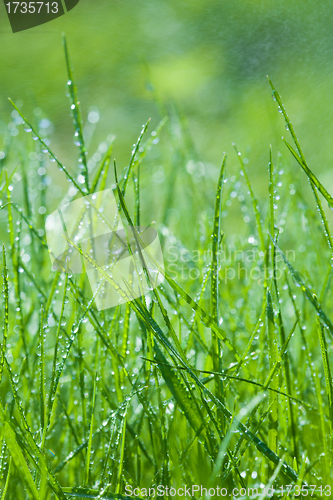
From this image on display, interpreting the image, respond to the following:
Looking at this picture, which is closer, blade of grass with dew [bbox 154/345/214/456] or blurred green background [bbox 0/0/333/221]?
blade of grass with dew [bbox 154/345/214/456]

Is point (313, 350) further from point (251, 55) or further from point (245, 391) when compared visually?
point (251, 55)

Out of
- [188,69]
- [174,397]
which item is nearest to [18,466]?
[174,397]

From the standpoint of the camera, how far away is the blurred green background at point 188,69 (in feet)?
4.54

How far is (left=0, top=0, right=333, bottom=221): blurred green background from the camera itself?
1.38 m

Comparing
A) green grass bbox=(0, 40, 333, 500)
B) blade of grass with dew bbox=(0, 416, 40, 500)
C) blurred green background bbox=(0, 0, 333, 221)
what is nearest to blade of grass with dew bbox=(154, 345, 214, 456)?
green grass bbox=(0, 40, 333, 500)

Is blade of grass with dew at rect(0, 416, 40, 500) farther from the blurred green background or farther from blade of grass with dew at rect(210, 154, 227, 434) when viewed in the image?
the blurred green background

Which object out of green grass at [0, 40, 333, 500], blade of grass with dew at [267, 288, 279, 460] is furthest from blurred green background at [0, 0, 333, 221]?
blade of grass with dew at [267, 288, 279, 460]

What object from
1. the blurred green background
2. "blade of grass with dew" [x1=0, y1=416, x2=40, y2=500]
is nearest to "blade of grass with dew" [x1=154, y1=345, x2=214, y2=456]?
"blade of grass with dew" [x1=0, y1=416, x2=40, y2=500]

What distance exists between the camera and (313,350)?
52 cm

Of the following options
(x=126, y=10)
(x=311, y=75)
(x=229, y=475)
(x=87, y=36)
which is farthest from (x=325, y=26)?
(x=229, y=475)

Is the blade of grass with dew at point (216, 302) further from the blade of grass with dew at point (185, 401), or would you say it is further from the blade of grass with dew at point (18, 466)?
the blade of grass with dew at point (18, 466)

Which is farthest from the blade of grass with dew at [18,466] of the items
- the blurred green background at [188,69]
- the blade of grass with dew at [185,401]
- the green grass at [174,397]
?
the blurred green background at [188,69]

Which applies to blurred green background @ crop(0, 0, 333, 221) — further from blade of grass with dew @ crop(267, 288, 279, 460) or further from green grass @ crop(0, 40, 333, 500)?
blade of grass with dew @ crop(267, 288, 279, 460)

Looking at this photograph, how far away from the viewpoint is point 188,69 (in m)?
1.67
